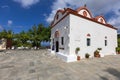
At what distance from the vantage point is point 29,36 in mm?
28797

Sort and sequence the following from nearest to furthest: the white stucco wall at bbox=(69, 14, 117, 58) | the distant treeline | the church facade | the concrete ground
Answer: the concrete ground, the church facade, the white stucco wall at bbox=(69, 14, 117, 58), the distant treeline

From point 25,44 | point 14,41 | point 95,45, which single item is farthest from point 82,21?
point 14,41

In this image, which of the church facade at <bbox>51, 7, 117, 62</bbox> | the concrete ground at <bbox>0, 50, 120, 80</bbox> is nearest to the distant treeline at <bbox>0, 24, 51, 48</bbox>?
the church facade at <bbox>51, 7, 117, 62</bbox>

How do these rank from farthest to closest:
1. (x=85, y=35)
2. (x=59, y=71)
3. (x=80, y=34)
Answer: (x=85, y=35)
(x=80, y=34)
(x=59, y=71)

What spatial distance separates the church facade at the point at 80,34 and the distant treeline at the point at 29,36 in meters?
16.7

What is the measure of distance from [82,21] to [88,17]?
67.0 inches

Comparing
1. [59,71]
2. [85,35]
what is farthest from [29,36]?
[59,71]

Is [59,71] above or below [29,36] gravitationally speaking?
below

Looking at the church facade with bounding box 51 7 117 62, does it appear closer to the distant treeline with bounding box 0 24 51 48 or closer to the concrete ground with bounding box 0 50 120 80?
the concrete ground with bounding box 0 50 120 80

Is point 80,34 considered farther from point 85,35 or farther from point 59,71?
point 59,71

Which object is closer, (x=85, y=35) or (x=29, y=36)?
(x=85, y=35)

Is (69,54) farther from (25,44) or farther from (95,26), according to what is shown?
(25,44)

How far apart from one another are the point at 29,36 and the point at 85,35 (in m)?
19.7

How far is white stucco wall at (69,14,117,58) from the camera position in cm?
1132
